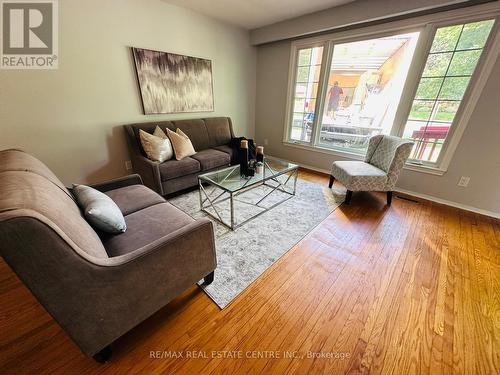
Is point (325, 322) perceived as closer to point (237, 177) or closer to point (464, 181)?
point (237, 177)

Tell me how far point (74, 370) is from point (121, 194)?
3.64 feet

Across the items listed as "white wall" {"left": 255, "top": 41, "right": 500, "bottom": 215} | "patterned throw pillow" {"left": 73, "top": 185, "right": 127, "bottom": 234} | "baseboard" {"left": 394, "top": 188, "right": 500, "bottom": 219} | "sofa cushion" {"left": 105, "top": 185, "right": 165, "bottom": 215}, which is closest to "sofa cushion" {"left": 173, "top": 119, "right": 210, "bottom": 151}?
"sofa cushion" {"left": 105, "top": 185, "right": 165, "bottom": 215}

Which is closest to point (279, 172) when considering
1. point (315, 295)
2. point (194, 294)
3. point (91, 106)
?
point (315, 295)

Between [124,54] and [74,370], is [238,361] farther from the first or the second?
[124,54]

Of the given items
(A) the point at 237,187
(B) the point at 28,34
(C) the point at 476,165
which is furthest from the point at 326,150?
(B) the point at 28,34

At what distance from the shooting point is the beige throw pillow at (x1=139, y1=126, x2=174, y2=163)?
8.08 ft

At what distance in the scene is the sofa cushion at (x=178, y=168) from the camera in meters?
2.38

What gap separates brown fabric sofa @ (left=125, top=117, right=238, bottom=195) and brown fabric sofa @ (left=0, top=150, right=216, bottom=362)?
1134 millimetres

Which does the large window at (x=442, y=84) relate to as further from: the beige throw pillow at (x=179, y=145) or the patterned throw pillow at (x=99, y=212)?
the patterned throw pillow at (x=99, y=212)

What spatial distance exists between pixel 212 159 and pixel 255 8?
86.1 inches

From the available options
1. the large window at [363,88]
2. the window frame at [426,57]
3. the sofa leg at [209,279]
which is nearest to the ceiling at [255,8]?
the window frame at [426,57]

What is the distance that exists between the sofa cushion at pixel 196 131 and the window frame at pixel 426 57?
80.1 inches

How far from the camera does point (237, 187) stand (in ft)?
6.50

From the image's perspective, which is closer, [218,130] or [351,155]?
[351,155]
